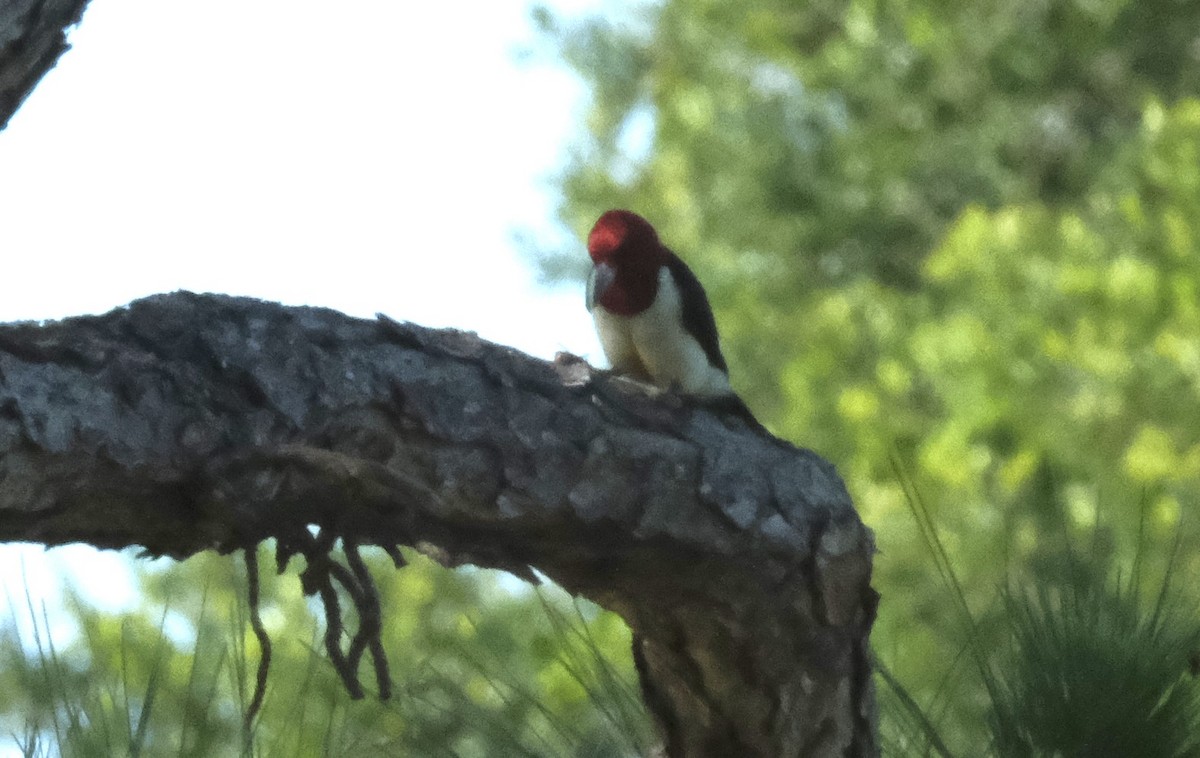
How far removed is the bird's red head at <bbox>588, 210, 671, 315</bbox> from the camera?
2014mm

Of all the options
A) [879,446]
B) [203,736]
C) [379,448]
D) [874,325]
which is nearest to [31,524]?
[379,448]

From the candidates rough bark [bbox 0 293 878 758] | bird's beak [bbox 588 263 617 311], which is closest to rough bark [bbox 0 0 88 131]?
rough bark [bbox 0 293 878 758]

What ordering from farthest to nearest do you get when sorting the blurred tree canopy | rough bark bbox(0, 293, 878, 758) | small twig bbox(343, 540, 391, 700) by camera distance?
the blurred tree canopy < small twig bbox(343, 540, 391, 700) < rough bark bbox(0, 293, 878, 758)

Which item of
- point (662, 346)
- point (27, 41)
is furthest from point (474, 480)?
point (662, 346)

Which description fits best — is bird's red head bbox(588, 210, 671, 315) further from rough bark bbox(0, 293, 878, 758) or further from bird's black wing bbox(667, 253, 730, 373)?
rough bark bbox(0, 293, 878, 758)

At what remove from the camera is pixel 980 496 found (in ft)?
12.9

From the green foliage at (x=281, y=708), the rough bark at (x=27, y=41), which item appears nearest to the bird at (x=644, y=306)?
the green foliage at (x=281, y=708)

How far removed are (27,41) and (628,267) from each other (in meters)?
1.09

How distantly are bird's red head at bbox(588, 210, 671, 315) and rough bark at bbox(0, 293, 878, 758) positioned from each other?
53 cm

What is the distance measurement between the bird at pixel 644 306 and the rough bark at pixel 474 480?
1.46ft

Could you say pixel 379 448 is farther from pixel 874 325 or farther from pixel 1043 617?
pixel 874 325

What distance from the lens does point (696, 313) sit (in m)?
2.03

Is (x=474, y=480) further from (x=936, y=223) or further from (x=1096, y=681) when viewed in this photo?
(x=936, y=223)

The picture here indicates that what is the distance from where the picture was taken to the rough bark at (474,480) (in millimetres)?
994
